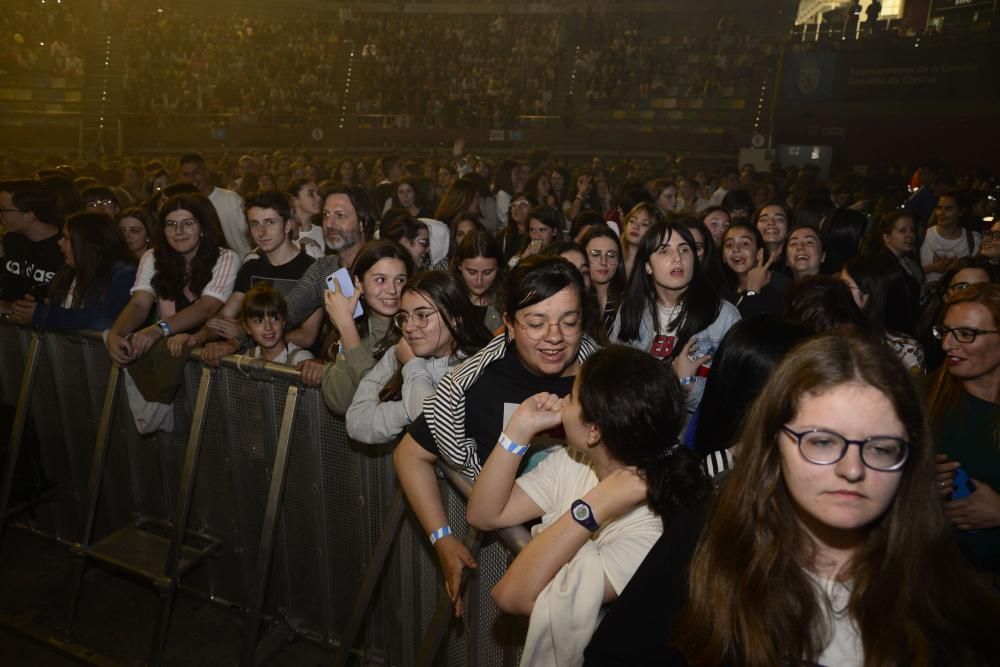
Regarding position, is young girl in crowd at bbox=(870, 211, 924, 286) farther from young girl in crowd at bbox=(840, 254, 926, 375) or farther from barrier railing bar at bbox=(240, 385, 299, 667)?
barrier railing bar at bbox=(240, 385, 299, 667)

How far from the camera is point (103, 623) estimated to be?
3.67 metres

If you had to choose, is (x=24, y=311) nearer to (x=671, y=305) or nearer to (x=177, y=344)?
(x=177, y=344)

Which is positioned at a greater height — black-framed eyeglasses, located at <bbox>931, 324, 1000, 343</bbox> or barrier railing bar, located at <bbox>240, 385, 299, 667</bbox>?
black-framed eyeglasses, located at <bbox>931, 324, 1000, 343</bbox>

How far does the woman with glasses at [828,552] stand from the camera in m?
1.29

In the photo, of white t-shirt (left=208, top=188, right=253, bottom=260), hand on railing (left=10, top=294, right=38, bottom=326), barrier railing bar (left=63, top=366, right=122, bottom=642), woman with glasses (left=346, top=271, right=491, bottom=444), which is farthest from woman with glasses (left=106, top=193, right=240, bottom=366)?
white t-shirt (left=208, top=188, right=253, bottom=260)

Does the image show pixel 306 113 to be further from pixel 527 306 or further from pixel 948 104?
pixel 527 306

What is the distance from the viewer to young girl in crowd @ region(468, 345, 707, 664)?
5.24ft

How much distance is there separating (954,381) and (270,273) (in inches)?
140

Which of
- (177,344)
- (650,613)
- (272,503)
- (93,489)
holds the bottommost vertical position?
(93,489)

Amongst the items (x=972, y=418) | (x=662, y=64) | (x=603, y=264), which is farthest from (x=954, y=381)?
(x=662, y=64)

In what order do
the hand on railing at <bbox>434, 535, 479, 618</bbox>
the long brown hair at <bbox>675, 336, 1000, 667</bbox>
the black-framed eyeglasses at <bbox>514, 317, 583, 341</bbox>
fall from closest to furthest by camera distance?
the long brown hair at <bbox>675, 336, 1000, 667</bbox> < the hand on railing at <bbox>434, 535, 479, 618</bbox> < the black-framed eyeglasses at <bbox>514, 317, 583, 341</bbox>

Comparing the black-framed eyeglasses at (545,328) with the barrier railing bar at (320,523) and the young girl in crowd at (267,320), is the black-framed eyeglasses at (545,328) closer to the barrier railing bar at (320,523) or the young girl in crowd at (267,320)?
the barrier railing bar at (320,523)

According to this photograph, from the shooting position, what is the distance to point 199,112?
1755 cm

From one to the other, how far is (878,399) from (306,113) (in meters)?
→ 19.3
